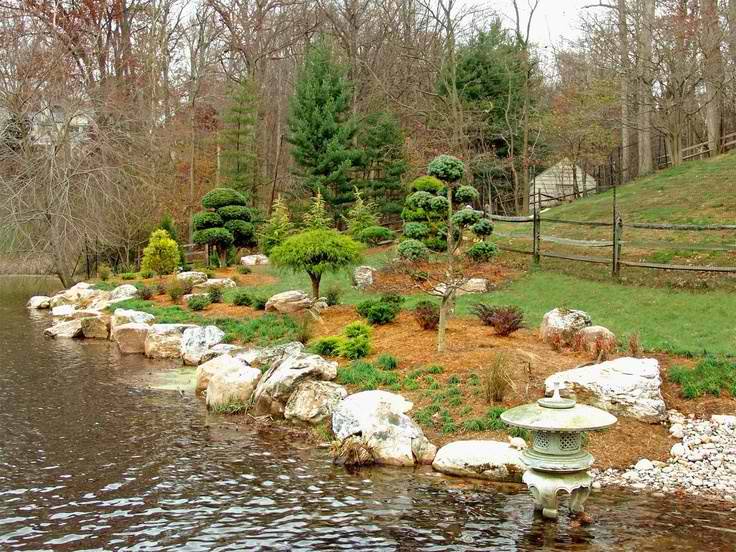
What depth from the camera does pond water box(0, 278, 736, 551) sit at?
626cm

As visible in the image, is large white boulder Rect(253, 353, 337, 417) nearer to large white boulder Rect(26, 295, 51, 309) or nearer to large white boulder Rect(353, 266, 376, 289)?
large white boulder Rect(353, 266, 376, 289)

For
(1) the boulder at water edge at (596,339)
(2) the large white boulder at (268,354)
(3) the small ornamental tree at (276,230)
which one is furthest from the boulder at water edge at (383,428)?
(3) the small ornamental tree at (276,230)

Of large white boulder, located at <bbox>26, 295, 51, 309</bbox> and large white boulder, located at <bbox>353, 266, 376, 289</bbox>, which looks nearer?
large white boulder, located at <bbox>353, 266, 376, 289</bbox>

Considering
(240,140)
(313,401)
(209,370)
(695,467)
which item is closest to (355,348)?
(313,401)

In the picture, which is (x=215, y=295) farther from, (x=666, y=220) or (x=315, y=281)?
(x=666, y=220)

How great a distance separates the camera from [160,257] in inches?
1023

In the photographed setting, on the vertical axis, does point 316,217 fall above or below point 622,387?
above

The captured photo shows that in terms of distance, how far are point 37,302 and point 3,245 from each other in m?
2.52

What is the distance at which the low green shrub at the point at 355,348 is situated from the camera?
12461mm

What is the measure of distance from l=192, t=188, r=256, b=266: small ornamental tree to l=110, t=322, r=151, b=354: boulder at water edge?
9974mm

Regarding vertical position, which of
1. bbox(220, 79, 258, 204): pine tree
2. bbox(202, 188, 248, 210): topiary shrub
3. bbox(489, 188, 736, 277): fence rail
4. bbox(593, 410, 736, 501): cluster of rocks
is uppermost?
bbox(220, 79, 258, 204): pine tree

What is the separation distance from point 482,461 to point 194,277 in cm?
1654

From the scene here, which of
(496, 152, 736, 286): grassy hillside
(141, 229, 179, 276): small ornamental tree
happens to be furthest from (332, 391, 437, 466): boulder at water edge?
(141, 229, 179, 276): small ornamental tree

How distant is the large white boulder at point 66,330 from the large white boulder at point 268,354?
809 cm
